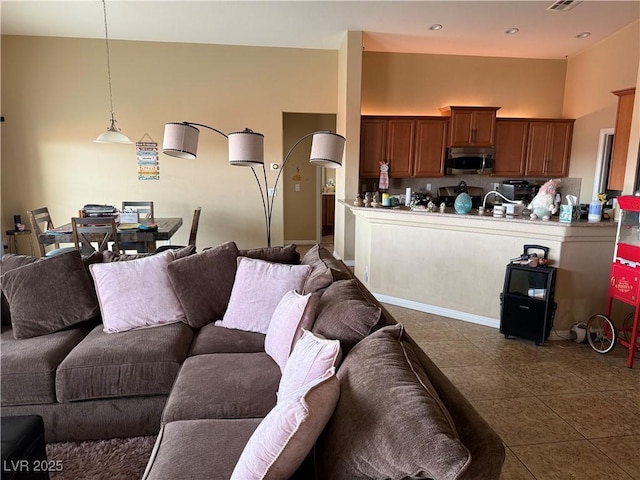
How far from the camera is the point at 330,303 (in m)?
1.92

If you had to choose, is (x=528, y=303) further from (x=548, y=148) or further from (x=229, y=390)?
(x=548, y=148)

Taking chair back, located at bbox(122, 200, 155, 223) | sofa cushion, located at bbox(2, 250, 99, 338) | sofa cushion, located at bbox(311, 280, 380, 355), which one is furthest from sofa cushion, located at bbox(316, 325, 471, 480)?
chair back, located at bbox(122, 200, 155, 223)

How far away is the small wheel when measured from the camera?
124 inches

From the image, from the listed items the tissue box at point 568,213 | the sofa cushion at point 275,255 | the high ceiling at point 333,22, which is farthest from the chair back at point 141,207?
the tissue box at point 568,213

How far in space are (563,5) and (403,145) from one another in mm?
2495

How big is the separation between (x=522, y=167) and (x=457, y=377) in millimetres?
4719

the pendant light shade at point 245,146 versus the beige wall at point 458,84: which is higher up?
the beige wall at point 458,84

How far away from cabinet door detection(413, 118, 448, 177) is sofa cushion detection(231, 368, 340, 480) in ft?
18.0

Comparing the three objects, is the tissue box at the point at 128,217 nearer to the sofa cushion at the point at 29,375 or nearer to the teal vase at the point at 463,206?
the sofa cushion at the point at 29,375

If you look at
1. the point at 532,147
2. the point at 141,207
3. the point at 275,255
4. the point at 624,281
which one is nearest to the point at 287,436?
the point at 275,255

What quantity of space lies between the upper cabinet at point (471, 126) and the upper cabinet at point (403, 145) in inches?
5.8

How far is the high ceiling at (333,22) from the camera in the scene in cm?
451

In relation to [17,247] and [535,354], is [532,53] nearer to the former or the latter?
[535,354]

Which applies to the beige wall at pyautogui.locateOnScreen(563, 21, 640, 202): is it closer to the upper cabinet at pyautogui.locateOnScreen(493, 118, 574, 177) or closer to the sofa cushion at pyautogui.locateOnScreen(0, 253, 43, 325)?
the upper cabinet at pyautogui.locateOnScreen(493, 118, 574, 177)
